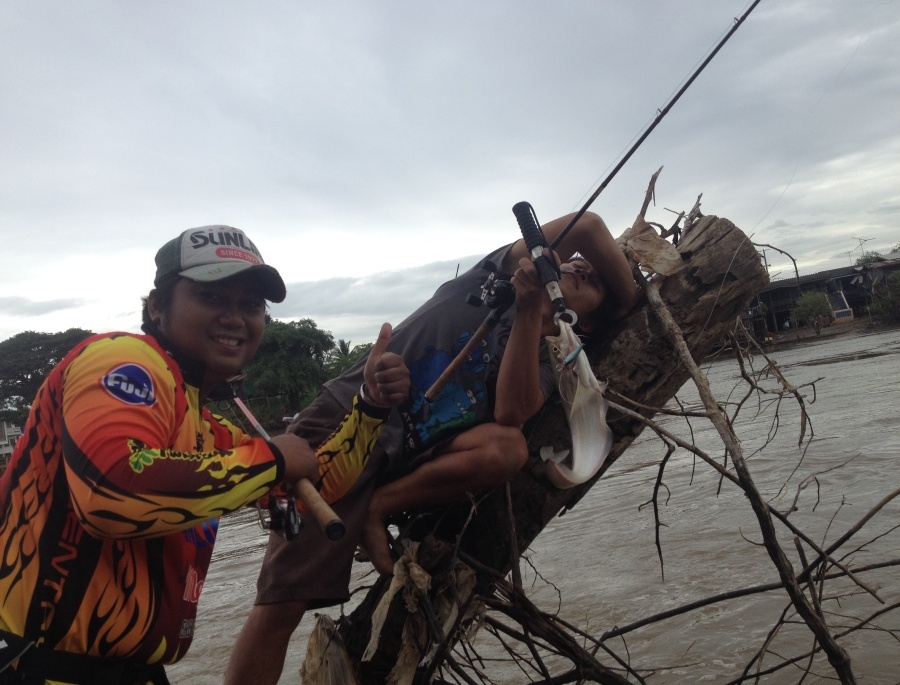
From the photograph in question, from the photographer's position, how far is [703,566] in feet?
13.0

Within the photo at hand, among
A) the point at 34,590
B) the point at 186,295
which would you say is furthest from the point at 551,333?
the point at 34,590

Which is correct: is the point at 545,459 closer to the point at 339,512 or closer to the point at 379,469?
the point at 379,469

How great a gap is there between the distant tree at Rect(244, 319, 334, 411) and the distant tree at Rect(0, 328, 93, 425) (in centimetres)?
1418

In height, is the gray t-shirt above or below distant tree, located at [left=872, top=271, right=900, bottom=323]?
above

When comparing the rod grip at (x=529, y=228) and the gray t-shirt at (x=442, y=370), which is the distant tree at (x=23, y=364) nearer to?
the gray t-shirt at (x=442, y=370)

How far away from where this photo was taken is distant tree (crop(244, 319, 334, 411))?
3156cm

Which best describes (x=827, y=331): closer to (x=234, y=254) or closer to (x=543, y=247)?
(x=543, y=247)

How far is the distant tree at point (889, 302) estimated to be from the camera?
3484cm

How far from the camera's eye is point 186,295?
66.6 inches

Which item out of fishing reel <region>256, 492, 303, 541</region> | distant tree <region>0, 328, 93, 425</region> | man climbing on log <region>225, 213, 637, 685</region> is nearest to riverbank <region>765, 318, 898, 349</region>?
man climbing on log <region>225, 213, 637, 685</region>

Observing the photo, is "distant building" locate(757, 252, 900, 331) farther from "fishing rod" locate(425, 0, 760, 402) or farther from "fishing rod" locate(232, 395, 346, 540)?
"fishing rod" locate(232, 395, 346, 540)

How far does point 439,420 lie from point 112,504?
129 cm

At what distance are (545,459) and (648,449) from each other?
8.54 meters

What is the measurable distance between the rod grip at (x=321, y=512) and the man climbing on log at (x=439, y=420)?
60cm
